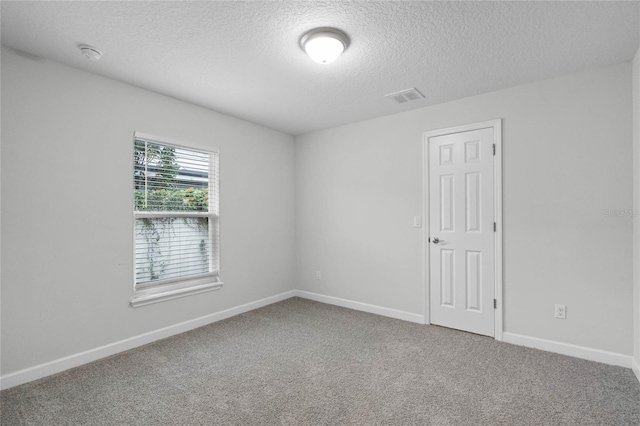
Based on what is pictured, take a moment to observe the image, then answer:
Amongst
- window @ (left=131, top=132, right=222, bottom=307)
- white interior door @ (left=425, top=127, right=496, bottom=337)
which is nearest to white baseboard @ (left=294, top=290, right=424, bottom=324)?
white interior door @ (left=425, top=127, right=496, bottom=337)

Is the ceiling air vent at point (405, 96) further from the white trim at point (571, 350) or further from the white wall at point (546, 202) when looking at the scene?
the white trim at point (571, 350)

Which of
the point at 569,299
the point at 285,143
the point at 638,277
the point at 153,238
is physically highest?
the point at 285,143

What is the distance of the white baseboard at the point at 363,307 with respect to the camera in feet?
11.9

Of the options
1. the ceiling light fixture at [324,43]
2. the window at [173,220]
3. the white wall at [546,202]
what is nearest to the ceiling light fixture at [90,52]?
the window at [173,220]

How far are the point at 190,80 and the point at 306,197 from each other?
2.32m

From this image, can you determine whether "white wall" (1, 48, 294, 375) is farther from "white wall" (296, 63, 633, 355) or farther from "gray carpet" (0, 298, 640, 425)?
Result: "white wall" (296, 63, 633, 355)

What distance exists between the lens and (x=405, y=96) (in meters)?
3.22

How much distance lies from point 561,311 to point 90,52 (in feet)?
14.5

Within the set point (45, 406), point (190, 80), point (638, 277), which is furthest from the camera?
point (190, 80)

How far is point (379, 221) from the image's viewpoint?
392cm

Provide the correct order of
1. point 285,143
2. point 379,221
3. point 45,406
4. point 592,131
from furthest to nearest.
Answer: point 285,143
point 379,221
point 592,131
point 45,406

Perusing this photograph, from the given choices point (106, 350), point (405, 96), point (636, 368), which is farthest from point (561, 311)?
point (106, 350)

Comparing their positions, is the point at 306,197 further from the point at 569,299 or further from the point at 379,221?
the point at 569,299

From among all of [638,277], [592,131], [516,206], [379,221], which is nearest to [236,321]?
[379,221]
